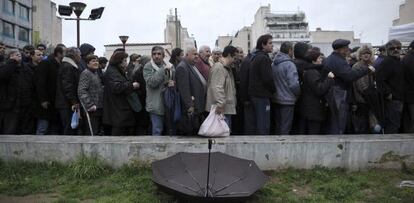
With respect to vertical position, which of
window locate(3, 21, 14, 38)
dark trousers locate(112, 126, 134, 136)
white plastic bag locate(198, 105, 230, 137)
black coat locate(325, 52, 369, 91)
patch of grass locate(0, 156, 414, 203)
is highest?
window locate(3, 21, 14, 38)

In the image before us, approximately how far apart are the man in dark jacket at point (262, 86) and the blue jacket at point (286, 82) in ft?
0.66

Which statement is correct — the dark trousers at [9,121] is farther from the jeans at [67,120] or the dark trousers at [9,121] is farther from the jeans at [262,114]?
the jeans at [262,114]

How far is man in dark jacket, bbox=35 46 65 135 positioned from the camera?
22.6 feet

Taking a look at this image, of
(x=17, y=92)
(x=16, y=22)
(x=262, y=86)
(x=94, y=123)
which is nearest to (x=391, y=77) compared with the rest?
(x=262, y=86)

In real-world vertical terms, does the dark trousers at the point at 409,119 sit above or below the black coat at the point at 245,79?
below

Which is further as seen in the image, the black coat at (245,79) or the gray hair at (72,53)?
the gray hair at (72,53)

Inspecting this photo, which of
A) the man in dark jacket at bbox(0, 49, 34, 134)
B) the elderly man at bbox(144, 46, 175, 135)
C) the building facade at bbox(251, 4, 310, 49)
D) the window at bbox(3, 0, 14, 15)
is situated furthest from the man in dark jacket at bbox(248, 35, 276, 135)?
the building facade at bbox(251, 4, 310, 49)

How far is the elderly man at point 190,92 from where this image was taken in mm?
6207

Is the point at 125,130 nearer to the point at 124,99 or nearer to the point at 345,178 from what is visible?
the point at 124,99

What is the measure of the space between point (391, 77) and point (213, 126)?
3.23 metres

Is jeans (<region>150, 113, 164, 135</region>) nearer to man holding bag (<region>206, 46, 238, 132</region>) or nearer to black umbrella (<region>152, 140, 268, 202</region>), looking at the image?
man holding bag (<region>206, 46, 238, 132</region>)

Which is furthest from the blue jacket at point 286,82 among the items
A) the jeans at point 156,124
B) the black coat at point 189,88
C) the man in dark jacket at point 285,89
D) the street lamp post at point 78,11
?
the street lamp post at point 78,11

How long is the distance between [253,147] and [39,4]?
2620 inches

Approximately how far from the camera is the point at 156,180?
4582 mm
